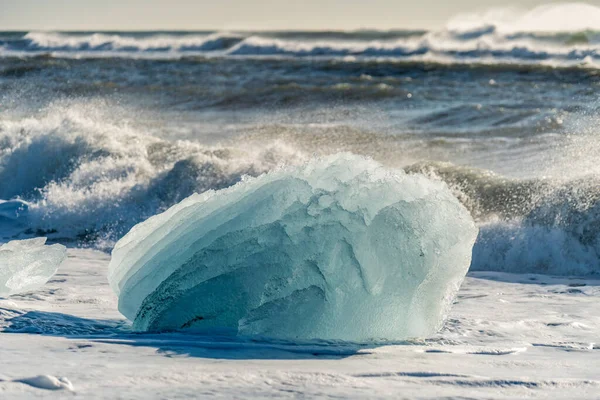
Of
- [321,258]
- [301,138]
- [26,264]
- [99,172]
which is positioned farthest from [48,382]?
[301,138]

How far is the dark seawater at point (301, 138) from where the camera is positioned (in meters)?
8.68

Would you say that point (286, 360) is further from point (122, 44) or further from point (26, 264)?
point (122, 44)

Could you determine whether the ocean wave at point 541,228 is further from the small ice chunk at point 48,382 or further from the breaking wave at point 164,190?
the small ice chunk at point 48,382

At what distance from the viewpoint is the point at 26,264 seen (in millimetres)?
5766

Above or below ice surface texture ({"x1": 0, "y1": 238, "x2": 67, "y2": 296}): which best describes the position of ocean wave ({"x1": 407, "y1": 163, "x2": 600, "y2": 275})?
above

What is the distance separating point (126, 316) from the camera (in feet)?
16.3

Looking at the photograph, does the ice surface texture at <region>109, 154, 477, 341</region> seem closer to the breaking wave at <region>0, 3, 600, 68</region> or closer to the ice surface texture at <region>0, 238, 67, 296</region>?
the ice surface texture at <region>0, 238, 67, 296</region>

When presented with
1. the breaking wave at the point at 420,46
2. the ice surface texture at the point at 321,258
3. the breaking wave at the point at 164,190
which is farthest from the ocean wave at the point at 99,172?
the breaking wave at the point at 420,46

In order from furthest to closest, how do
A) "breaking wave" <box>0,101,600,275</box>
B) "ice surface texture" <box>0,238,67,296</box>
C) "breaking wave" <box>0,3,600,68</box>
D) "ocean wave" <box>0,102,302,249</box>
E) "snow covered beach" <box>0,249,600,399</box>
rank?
"breaking wave" <box>0,3,600,68</box>, "ocean wave" <box>0,102,302,249</box>, "breaking wave" <box>0,101,600,275</box>, "ice surface texture" <box>0,238,67,296</box>, "snow covered beach" <box>0,249,600,399</box>

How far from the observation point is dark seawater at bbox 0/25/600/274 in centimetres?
868

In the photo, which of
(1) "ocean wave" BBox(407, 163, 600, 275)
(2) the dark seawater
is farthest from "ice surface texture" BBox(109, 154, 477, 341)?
(2) the dark seawater

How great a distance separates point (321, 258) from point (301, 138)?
11131 mm

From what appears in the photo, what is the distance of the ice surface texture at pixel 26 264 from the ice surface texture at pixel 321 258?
50.5 inches

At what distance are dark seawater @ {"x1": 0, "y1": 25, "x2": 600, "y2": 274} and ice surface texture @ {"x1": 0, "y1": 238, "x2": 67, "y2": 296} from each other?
275 centimetres
